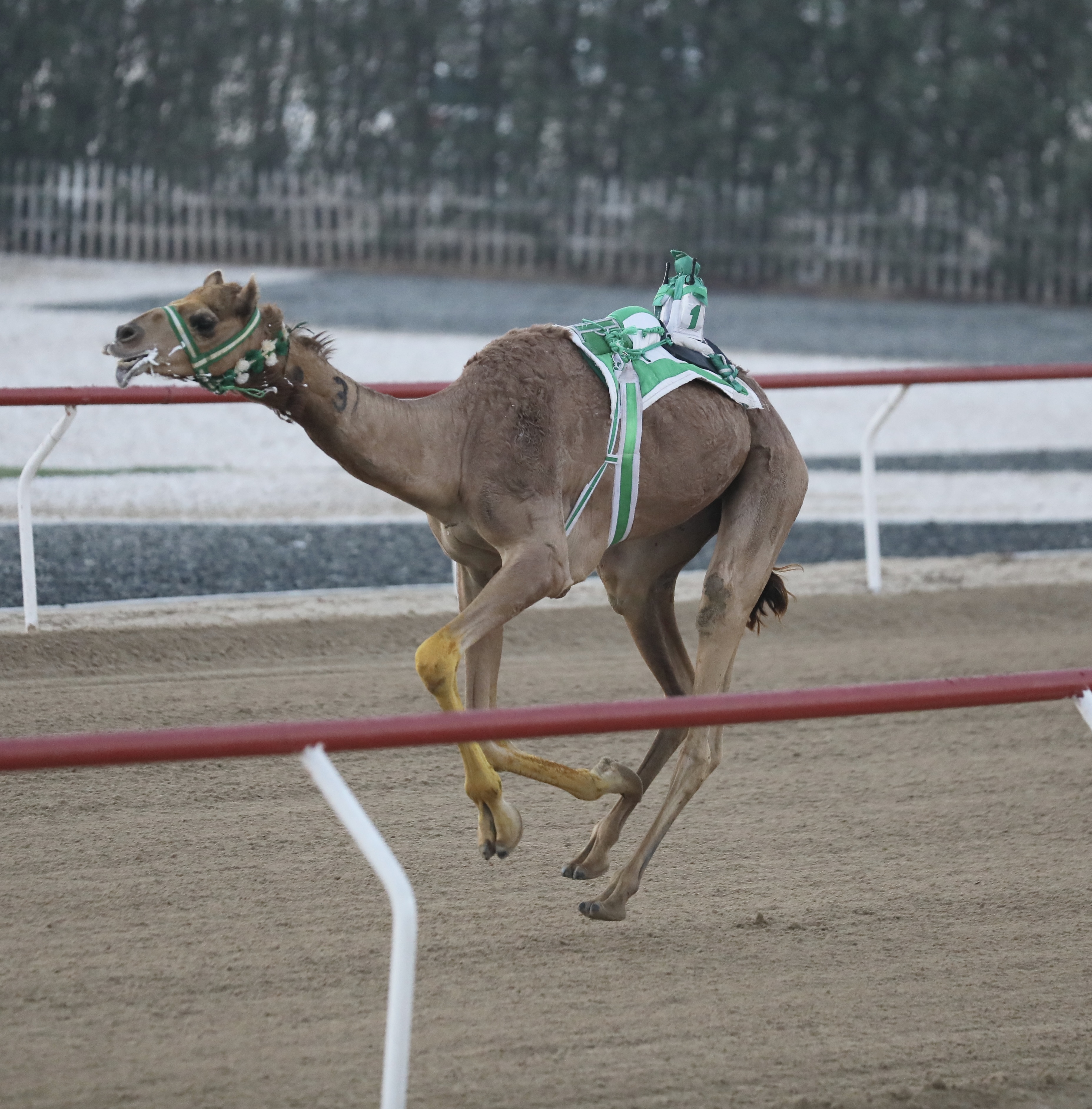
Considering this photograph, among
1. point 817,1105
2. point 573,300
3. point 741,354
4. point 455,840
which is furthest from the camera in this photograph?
point 573,300

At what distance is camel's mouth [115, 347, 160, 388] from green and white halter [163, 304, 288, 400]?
86 millimetres

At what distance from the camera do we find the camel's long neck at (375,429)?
4.07m

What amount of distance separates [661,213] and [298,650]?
1579cm

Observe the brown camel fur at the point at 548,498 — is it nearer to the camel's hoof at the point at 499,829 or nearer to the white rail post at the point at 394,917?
the camel's hoof at the point at 499,829

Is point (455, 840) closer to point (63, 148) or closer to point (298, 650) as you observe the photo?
point (298, 650)

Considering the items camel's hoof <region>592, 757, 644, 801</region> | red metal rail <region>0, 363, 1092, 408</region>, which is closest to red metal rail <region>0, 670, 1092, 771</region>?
camel's hoof <region>592, 757, 644, 801</region>

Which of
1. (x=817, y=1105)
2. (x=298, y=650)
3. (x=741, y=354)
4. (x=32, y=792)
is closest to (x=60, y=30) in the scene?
(x=741, y=354)

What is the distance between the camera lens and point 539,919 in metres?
4.63

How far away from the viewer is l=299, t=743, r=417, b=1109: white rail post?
282 cm

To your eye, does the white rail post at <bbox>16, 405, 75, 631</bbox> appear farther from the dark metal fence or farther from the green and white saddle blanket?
the dark metal fence

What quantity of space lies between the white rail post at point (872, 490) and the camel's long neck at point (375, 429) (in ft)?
14.2

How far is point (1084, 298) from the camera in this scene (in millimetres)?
21969

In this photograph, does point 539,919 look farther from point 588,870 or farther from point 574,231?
point 574,231

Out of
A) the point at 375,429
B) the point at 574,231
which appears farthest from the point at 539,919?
the point at 574,231
